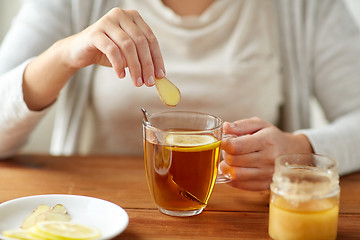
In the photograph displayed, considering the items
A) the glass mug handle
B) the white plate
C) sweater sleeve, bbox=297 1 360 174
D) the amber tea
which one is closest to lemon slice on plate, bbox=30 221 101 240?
the white plate

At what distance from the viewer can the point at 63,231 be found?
2.14ft

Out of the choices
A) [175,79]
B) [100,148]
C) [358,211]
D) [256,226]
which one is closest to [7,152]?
[100,148]

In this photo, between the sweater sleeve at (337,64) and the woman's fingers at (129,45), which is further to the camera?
the sweater sleeve at (337,64)

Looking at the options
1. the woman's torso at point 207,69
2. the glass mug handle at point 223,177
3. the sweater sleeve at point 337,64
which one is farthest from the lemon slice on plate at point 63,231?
the sweater sleeve at point 337,64

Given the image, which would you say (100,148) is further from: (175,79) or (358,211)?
(358,211)

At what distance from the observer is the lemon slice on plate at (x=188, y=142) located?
720 millimetres

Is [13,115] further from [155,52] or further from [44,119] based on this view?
[44,119]

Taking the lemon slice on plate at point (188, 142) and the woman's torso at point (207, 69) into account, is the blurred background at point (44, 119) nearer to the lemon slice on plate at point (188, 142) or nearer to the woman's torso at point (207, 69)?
the woman's torso at point (207, 69)

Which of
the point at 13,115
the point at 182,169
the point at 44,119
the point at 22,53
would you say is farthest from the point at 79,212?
the point at 44,119

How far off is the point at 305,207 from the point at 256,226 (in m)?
0.12

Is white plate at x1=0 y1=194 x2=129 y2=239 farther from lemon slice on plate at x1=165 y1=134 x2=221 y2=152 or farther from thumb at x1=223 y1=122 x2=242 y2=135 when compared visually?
thumb at x1=223 y1=122 x2=242 y2=135

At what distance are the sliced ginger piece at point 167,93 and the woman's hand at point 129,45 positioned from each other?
0.01m

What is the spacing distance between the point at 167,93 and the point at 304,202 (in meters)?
0.28

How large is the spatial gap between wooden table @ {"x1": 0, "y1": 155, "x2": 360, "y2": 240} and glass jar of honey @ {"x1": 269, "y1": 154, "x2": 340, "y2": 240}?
56 mm
